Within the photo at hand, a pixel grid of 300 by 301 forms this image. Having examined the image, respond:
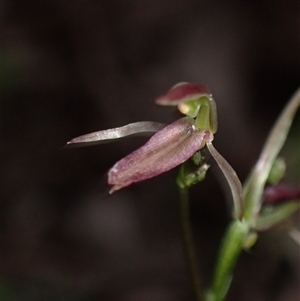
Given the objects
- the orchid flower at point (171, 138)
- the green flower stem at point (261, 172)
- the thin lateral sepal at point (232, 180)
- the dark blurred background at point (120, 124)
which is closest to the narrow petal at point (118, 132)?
the orchid flower at point (171, 138)

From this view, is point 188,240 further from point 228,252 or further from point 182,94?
point 182,94

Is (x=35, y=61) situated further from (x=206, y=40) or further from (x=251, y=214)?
(x=251, y=214)

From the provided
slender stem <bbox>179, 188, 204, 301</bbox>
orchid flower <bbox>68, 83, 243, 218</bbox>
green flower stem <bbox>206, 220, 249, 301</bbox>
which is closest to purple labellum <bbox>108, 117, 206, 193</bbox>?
orchid flower <bbox>68, 83, 243, 218</bbox>

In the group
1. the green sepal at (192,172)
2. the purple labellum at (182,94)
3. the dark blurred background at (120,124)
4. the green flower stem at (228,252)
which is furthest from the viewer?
the dark blurred background at (120,124)

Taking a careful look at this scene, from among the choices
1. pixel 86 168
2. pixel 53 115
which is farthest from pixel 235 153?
pixel 53 115

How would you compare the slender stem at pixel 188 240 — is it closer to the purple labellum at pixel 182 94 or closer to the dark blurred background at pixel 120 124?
the purple labellum at pixel 182 94

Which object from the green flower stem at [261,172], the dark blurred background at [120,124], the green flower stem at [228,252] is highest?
the green flower stem at [261,172]

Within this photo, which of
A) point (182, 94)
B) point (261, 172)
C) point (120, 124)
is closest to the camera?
point (182, 94)

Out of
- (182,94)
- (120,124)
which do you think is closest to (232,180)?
(182,94)
